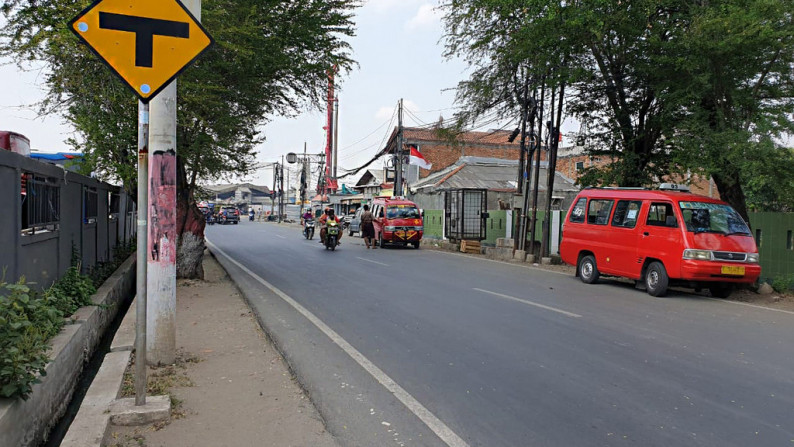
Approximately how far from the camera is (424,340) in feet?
23.3

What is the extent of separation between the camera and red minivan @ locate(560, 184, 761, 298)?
35.0 ft

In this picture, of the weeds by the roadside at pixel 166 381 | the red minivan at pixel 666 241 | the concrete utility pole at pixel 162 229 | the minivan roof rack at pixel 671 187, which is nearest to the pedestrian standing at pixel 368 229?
the red minivan at pixel 666 241

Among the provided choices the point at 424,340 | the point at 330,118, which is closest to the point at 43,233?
the point at 424,340

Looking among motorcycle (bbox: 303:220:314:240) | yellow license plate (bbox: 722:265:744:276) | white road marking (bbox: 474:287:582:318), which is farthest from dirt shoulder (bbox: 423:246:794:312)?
motorcycle (bbox: 303:220:314:240)

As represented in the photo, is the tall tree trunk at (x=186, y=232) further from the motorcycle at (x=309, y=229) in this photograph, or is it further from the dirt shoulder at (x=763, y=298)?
the motorcycle at (x=309, y=229)

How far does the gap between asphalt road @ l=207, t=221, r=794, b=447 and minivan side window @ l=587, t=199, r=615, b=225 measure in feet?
6.93

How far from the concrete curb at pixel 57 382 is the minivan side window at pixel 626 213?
10183 mm

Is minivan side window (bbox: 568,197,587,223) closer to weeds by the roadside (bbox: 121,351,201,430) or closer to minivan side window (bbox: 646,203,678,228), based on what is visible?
minivan side window (bbox: 646,203,678,228)

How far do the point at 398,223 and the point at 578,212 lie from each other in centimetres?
1102

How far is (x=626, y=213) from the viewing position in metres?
12.4

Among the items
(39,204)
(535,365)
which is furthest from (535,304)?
(39,204)

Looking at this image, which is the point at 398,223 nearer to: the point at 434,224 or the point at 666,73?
the point at 434,224

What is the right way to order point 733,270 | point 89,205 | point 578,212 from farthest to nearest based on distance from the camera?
point 578,212 → point 89,205 → point 733,270

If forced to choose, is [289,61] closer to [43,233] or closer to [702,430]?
[43,233]
